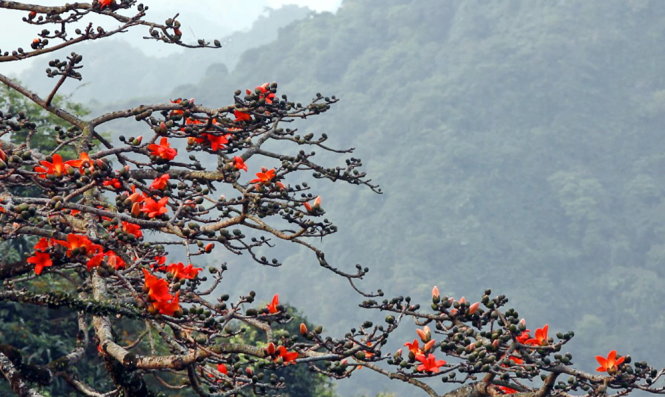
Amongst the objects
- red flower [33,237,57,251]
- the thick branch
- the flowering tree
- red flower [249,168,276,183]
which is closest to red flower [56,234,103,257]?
the flowering tree

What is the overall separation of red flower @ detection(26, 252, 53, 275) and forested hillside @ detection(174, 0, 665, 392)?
56.3 metres

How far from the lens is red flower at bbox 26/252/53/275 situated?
3867 mm

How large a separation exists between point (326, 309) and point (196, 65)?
230 feet

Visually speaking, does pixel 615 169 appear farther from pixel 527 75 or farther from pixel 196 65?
pixel 196 65

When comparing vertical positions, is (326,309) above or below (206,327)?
above

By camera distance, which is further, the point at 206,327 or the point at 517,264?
the point at 517,264

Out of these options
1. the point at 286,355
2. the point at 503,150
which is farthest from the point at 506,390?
the point at 503,150

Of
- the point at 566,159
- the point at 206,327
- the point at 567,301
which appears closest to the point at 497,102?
the point at 566,159

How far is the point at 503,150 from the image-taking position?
76.8 m

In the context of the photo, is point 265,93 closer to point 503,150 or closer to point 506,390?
point 506,390

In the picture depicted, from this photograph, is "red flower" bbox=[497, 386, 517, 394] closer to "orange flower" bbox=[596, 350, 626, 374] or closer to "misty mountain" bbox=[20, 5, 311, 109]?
"orange flower" bbox=[596, 350, 626, 374]

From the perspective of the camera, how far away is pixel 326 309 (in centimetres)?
6688

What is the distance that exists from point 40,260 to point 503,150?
2953 inches

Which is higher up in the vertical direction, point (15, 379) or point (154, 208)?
point (154, 208)
